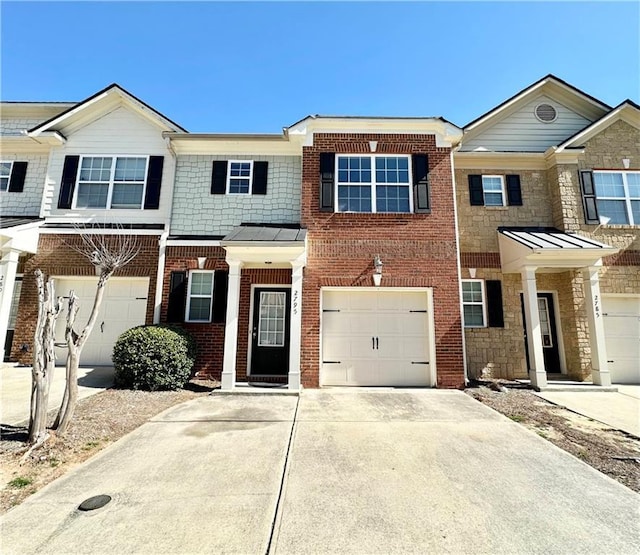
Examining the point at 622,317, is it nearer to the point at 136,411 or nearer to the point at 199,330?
the point at 199,330

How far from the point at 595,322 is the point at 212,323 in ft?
34.3

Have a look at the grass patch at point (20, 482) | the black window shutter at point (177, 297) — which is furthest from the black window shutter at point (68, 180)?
the grass patch at point (20, 482)

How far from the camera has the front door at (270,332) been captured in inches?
357

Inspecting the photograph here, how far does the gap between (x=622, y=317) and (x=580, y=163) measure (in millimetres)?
4898

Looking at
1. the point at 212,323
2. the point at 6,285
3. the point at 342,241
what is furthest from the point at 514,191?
the point at 6,285

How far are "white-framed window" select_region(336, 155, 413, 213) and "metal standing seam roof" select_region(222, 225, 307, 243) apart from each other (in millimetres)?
1590

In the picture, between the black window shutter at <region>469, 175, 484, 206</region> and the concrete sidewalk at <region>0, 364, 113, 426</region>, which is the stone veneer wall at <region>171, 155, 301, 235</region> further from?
the black window shutter at <region>469, 175, 484, 206</region>

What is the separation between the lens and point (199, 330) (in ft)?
29.5

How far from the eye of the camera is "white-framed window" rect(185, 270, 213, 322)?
918cm

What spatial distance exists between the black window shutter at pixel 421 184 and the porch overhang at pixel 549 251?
276 centimetres

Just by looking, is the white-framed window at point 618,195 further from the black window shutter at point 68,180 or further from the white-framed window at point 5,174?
the white-framed window at point 5,174

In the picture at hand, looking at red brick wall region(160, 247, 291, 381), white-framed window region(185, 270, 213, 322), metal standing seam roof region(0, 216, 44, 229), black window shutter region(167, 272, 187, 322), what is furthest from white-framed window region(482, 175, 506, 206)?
metal standing seam roof region(0, 216, 44, 229)

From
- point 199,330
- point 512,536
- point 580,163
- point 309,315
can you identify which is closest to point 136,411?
point 199,330

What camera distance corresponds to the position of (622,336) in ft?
31.9
